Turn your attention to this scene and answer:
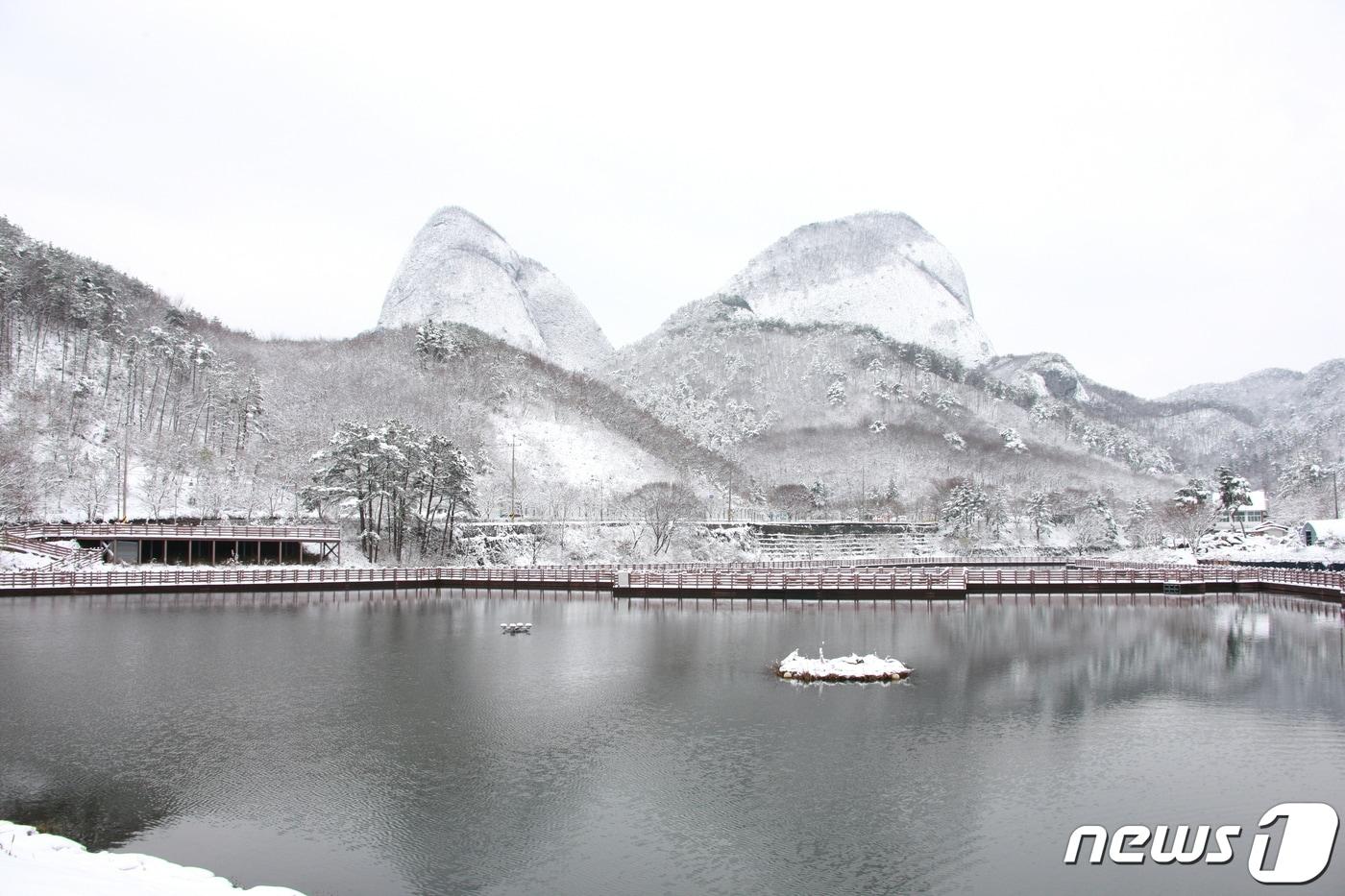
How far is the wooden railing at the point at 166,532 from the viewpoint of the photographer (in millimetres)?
75675

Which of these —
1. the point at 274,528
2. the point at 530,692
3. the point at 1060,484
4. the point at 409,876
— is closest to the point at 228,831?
the point at 409,876

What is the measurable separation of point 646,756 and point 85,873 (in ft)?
45.1

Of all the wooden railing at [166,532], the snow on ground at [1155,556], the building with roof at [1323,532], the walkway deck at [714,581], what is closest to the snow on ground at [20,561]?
the wooden railing at [166,532]

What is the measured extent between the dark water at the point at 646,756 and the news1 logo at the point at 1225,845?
39 centimetres

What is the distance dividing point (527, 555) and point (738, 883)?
269 ft

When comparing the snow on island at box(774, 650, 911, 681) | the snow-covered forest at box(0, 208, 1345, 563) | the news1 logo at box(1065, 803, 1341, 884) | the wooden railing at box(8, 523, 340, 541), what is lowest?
the news1 logo at box(1065, 803, 1341, 884)

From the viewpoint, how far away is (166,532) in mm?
77375

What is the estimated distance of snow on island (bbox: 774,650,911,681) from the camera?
119ft

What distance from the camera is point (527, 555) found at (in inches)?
3848

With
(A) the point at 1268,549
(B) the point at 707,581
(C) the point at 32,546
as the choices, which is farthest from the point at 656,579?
(A) the point at 1268,549

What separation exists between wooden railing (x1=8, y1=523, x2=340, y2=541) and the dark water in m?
33.4

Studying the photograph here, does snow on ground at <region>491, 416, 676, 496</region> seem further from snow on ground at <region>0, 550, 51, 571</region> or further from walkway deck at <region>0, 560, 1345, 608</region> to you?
snow on ground at <region>0, 550, 51, 571</region>

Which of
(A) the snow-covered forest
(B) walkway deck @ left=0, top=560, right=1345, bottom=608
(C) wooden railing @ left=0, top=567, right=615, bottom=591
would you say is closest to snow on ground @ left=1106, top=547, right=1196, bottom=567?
(A) the snow-covered forest

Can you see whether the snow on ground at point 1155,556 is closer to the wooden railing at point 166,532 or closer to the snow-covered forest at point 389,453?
the snow-covered forest at point 389,453
